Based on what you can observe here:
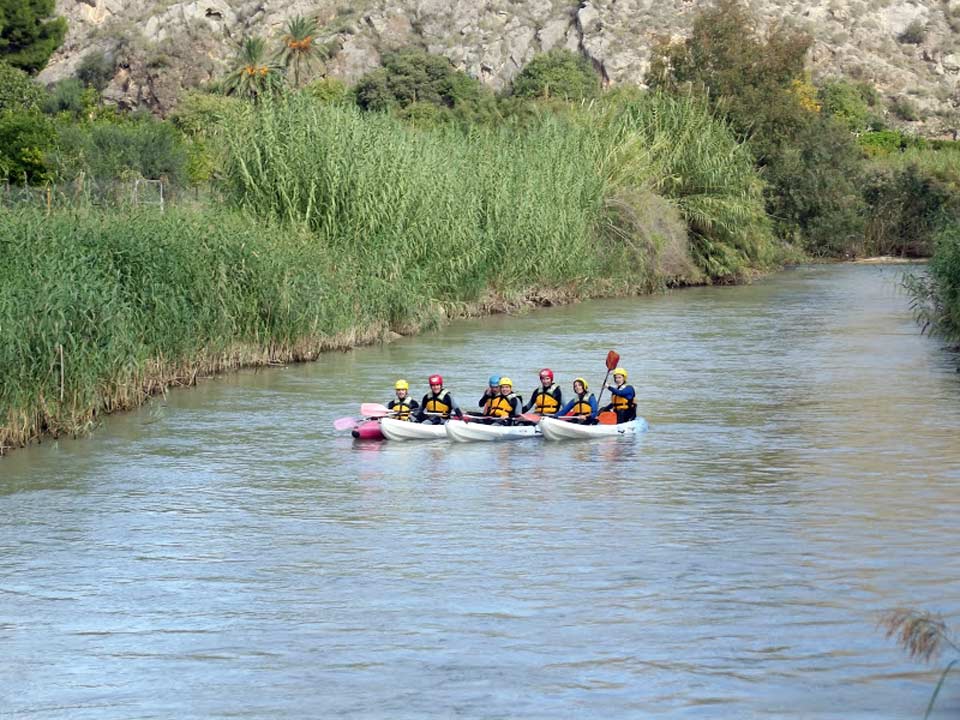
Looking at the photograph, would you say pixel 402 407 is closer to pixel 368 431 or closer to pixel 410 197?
pixel 368 431

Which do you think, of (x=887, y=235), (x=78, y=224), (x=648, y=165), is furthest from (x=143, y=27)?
(x=78, y=224)

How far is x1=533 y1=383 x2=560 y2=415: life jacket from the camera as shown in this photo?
1844cm

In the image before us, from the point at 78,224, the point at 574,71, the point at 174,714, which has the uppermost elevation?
the point at 574,71

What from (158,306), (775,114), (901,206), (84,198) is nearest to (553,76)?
(901,206)

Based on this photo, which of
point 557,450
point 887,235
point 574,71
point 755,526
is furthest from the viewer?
point 574,71

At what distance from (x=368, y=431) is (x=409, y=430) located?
46 centimetres

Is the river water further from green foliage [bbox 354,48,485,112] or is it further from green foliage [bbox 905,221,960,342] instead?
green foliage [bbox 354,48,485,112]

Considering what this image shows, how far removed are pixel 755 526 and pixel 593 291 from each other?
24165 mm

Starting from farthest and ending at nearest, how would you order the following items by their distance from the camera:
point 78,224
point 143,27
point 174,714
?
point 143,27, point 78,224, point 174,714

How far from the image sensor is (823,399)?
68.4ft

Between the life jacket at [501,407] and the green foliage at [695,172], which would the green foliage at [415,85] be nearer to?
the green foliage at [695,172]

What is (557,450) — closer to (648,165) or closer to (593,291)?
(593,291)

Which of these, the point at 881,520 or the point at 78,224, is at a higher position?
Result: the point at 78,224

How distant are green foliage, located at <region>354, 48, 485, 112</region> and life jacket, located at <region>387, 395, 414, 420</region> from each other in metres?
58.5
